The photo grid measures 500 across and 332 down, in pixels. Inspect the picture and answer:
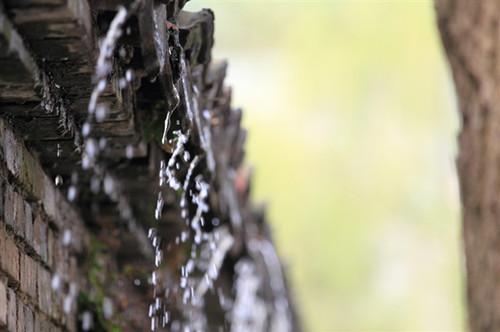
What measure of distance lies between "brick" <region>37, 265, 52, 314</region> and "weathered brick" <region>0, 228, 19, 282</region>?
0.31 metres

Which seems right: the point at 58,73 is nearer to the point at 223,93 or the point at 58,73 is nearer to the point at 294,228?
the point at 223,93

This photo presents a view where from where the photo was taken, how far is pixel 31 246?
122 inches

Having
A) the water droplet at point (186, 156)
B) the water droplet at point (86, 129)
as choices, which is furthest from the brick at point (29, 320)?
the water droplet at point (186, 156)

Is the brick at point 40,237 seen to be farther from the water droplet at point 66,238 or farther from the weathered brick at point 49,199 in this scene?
the water droplet at point 66,238

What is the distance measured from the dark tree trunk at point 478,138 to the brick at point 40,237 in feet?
6.78

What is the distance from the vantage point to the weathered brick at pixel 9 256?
2740 millimetres

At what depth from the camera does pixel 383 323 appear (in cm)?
1916

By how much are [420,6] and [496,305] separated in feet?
50.1

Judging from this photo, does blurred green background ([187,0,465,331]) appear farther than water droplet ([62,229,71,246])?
Yes

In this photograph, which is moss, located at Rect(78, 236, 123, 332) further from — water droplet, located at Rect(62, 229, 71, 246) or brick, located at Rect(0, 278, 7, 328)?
brick, located at Rect(0, 278, 7, 328)

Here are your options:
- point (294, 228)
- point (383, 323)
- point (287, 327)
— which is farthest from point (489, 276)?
point (294, 228)

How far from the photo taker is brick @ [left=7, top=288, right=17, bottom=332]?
274 centimetres

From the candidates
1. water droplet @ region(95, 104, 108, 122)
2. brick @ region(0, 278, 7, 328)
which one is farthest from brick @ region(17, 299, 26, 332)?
water droplet @ region(95, 104, 108, 122)

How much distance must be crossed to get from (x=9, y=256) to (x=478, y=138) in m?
2.49
